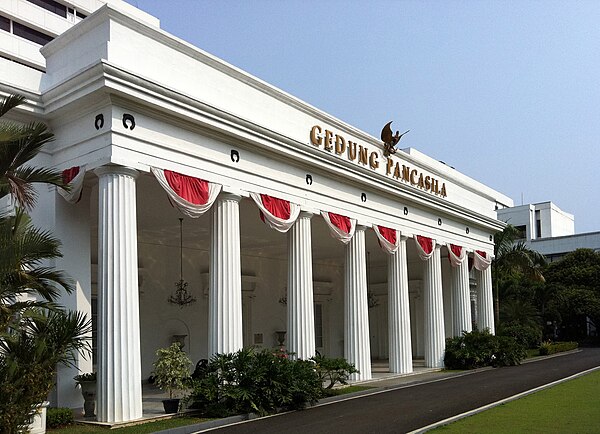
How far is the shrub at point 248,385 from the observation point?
13797 mm

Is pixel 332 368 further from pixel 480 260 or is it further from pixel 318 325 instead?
pixel 480 260

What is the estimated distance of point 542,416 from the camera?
40.2 ft

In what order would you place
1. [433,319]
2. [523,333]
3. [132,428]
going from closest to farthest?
[132,428] → [433,319] → [523,333]

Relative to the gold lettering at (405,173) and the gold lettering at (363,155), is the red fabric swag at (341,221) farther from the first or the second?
the gold lettering at (405,173)

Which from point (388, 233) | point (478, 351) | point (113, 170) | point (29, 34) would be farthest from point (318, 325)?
point (29, 34)

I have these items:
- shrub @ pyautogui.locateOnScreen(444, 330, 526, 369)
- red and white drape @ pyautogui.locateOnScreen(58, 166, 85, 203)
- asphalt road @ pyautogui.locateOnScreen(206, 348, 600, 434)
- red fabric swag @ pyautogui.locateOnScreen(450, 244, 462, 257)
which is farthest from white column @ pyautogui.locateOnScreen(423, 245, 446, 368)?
red and white drape @ pyautogui.locateOnScreen(58, 166, 85, 203)

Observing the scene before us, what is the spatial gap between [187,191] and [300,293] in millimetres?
5141

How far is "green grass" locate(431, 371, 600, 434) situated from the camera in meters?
10.8

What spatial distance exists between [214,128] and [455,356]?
15000 mm

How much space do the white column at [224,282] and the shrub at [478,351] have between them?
1278cm

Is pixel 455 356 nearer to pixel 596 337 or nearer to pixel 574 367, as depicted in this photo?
pixel 574 367

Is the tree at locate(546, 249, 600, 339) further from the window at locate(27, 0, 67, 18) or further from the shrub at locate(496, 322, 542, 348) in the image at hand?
the window at locate(27, 0, 67, 18)

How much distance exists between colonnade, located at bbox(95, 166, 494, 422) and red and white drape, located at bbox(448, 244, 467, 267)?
470 centimetres

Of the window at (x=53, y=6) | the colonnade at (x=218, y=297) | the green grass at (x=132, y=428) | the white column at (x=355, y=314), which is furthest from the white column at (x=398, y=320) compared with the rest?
the window at (x=53, y=6)
